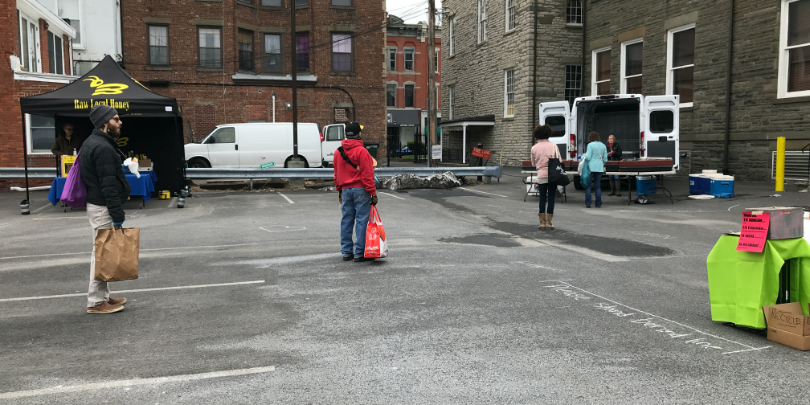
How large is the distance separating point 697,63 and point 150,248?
1787 cm

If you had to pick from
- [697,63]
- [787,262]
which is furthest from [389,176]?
[787,262]

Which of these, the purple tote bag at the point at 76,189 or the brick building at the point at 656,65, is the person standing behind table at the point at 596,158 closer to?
the brick building at the point at 656,65

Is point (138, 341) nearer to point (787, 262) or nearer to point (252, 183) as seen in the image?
point (787, 262)

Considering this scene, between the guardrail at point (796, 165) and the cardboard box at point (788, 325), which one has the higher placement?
the guardrail at point (796, 165)

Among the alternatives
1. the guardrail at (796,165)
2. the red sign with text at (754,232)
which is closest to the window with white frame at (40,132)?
the red sign with text at (754,232)

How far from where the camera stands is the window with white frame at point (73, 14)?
1099 inches

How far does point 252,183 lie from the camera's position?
21.3m

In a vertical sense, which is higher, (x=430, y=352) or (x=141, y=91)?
(x=141, y=91)

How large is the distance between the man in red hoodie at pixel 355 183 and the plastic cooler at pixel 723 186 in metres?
10.9

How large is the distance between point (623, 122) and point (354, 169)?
14128 mm

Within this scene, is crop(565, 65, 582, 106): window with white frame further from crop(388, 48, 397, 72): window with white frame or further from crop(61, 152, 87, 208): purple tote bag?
crop(388, 48, 397, 72): window with white frame

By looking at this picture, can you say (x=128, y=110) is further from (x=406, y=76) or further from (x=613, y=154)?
(x=406, y=76)

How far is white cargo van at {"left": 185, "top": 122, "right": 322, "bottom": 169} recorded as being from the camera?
23688mm

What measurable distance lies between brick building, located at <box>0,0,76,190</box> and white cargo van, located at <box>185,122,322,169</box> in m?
4.82
